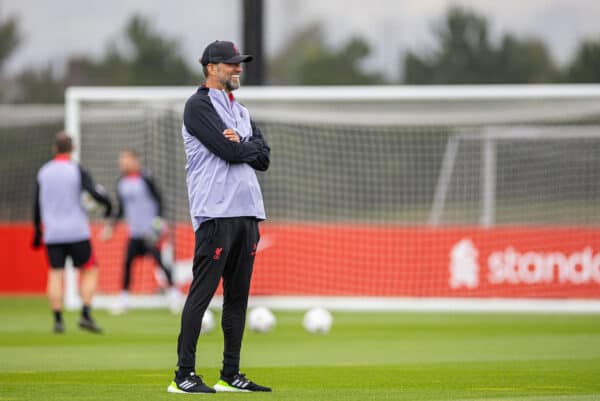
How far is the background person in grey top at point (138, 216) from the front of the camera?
60.3 feet

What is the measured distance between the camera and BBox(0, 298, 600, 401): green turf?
948 cm

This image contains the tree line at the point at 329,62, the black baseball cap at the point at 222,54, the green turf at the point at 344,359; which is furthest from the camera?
the tree line at the point at 329,62

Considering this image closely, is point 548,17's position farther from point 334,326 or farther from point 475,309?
point 334,326

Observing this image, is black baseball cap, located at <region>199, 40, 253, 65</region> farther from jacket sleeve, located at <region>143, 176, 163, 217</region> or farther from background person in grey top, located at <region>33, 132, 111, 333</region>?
jacket sleeve, located at <region>143, 176, 163, 217</region>

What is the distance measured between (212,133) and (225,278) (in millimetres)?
1050

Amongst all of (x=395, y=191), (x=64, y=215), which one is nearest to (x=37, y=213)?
(x=64, y=215)

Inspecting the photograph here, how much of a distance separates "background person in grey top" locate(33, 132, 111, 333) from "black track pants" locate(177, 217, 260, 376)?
5787 millimetres

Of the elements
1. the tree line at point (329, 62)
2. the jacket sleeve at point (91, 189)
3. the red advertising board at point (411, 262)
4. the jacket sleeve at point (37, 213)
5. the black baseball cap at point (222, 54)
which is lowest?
the red advertising board at point (411, 262)

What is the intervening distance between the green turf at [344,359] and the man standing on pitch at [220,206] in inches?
14.0

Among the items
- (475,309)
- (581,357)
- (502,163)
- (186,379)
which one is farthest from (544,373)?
(502,163)

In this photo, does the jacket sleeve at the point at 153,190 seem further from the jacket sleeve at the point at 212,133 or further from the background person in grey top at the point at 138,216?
the jacket sleeve at the point at 212,133

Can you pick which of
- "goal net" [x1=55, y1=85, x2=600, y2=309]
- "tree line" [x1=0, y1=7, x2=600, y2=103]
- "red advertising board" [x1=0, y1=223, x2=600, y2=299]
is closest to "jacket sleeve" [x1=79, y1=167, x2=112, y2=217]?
"goal net" [x1=55, y1=85, x2=600, y2=309]

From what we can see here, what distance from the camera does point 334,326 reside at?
16.5 m

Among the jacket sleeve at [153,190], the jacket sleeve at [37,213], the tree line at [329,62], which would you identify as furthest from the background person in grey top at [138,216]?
the tree line at [329,62]
